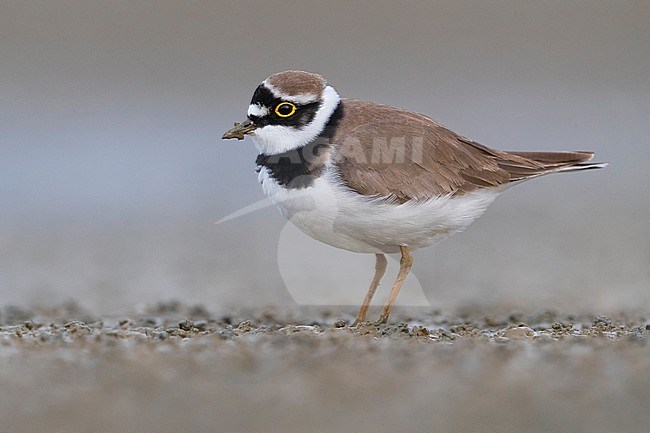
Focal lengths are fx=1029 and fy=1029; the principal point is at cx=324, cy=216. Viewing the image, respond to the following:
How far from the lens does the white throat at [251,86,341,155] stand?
22.8ft

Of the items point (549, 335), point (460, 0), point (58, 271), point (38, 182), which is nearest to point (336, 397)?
point (549, 335)

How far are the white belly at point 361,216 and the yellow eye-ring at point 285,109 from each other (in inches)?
16.2

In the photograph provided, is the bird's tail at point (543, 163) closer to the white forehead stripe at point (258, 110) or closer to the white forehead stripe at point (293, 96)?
the white forehead stripe at point (293, 96)

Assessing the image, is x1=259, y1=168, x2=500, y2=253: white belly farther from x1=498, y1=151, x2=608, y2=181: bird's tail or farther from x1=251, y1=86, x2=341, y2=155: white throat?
x1=498, y1=151, x2=608, y2=181: bird's tail

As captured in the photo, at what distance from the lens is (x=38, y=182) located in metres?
12.9

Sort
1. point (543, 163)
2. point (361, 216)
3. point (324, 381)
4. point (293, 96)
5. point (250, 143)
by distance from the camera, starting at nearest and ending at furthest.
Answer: point (324, 381), point (361, 216), point (293, 96), point (543, 163), point (250, 143)

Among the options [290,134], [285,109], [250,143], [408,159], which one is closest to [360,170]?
[408,159]

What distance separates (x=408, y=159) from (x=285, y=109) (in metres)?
0.91

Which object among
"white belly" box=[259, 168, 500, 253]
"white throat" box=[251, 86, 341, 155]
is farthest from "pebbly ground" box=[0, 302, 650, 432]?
"white throat" box=[251, 86, 341, 155]

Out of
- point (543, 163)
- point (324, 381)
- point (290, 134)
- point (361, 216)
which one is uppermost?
point (290, 134)

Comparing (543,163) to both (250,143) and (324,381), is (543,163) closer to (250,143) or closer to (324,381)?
(324,381)

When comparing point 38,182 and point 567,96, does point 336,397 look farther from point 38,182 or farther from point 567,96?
point 567,96

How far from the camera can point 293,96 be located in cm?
697

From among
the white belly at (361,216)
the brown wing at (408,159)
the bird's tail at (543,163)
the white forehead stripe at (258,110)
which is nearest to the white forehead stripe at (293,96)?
the white forehead stripe at (258,110)
